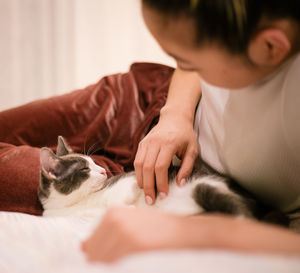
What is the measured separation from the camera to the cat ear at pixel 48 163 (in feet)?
3.13

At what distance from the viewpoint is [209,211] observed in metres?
0.72

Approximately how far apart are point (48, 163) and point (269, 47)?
0.75 m

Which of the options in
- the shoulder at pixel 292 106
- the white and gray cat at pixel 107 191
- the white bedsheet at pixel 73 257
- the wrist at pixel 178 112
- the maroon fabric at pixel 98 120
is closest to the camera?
the white bedsheet at pixel 73 257

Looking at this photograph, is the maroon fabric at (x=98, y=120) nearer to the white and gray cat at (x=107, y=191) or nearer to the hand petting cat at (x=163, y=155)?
the white and gray cat at (x=107, y=191)

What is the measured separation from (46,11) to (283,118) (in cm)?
207

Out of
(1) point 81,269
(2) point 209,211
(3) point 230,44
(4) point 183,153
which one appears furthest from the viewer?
(4) point 183,153

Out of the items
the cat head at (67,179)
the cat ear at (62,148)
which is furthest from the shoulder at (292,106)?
the cat ear at (62,148)

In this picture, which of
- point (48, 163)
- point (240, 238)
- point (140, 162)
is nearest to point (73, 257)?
point (240, 238)

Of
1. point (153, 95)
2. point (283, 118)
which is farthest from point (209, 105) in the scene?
point (153, 95)

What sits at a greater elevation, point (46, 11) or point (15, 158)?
point (46, 11)

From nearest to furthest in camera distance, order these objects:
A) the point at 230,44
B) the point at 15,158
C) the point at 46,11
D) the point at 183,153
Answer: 1. the point at 230,44
2. the point at 183,153
3. the point at 15,158
4. the point at 46,11

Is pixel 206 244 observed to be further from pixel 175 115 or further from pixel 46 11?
pixel 46 11

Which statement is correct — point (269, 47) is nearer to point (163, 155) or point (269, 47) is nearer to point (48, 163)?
point (163, 155)

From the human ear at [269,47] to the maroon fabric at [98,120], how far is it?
55 centimetres
